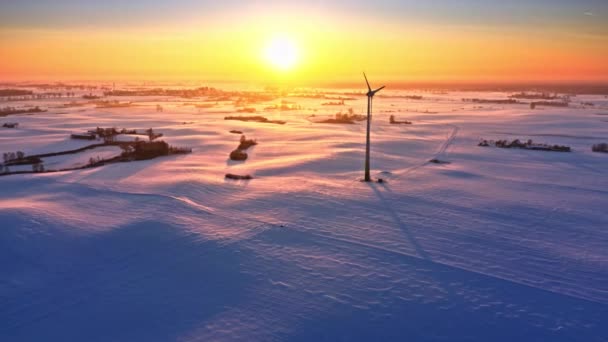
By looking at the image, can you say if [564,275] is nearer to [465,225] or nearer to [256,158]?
[465,225]

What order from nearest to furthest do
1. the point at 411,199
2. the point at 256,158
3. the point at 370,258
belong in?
the point at 370,258, the point at 411,199, the point at 256,158

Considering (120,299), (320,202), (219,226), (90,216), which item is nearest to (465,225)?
(320,202)

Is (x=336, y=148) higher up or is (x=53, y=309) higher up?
(x=336, y=148)

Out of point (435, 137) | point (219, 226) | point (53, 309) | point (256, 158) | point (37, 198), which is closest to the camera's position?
point (53, 309)

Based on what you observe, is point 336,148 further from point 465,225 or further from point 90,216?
point 90,216

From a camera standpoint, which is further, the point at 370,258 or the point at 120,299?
the point at 370,258

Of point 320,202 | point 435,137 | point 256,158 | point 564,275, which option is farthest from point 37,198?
point 435,137
